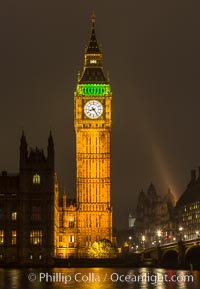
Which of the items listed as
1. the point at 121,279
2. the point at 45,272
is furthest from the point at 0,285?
the point at 45,272

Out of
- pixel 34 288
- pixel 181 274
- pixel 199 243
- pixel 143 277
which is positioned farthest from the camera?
pixel 199 243

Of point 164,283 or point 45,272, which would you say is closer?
point 164,283

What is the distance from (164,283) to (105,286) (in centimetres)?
1226

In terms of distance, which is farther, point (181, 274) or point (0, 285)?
point (181, 274)

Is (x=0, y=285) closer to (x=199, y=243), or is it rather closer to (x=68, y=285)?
(x=68, y=285)

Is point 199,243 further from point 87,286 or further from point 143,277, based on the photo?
point 87,286

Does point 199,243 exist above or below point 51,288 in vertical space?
above

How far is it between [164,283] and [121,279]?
11002 millimetres

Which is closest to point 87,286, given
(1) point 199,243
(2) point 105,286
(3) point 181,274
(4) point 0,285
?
(2) point 105,286

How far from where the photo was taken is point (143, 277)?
166 meters

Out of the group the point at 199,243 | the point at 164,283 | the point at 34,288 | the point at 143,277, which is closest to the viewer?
the point at 34,288

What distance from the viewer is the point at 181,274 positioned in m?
178

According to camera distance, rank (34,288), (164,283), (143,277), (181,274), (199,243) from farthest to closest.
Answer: (199,243) → (181,274) → (143,277) → (164,283) → (34,288)

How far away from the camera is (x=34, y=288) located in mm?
142125
